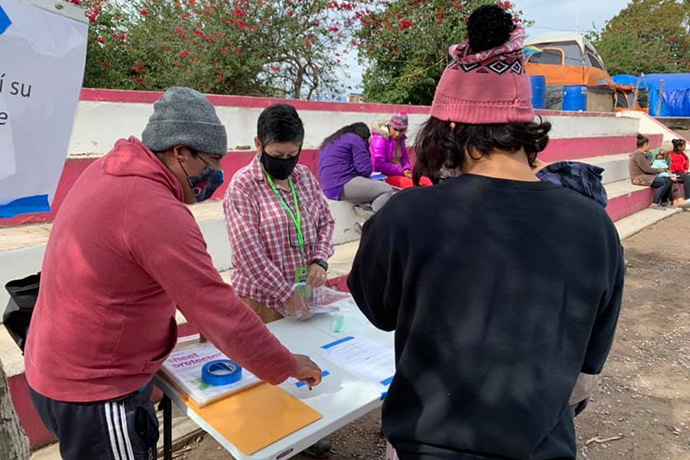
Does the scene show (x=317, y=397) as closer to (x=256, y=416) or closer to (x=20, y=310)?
(x=256, y=416)

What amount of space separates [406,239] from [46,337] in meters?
1.07

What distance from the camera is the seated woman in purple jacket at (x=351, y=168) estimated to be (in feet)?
16.1

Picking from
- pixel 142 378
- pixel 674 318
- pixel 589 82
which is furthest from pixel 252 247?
pixel 589 82

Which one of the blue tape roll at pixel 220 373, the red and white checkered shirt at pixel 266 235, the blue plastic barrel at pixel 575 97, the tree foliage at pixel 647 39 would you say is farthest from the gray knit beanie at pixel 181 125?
the tree foliage at pixel 647 39

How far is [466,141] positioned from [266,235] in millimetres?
1469

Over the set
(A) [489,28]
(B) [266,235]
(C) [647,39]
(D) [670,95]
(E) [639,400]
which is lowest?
(E) [639,400]

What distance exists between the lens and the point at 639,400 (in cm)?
336

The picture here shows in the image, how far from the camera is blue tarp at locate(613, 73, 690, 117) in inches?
727

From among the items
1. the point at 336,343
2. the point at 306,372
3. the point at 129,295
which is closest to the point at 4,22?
the point at 129,295

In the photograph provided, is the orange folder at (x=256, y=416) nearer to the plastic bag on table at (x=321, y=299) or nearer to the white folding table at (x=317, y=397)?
the white folding table at (x=317, y=397)

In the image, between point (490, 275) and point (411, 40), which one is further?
point (411, 40)

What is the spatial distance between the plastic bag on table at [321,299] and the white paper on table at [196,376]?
0.54 m

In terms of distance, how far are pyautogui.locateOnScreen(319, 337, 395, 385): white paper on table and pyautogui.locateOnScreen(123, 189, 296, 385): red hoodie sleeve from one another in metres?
0.54

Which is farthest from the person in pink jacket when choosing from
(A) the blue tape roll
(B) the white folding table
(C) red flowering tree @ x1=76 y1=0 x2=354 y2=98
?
(A) the blue tape roll
